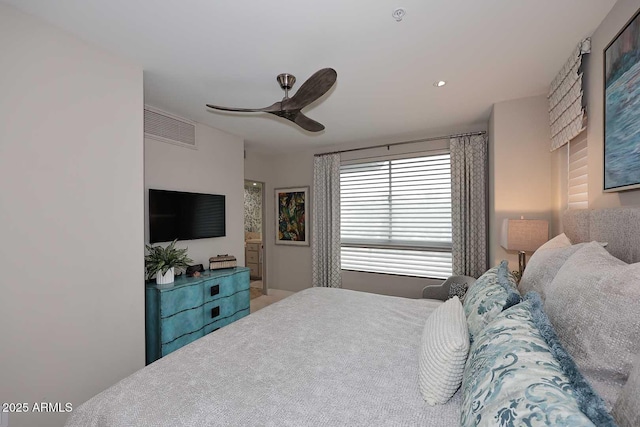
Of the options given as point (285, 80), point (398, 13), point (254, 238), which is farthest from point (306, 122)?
point (254, 238)

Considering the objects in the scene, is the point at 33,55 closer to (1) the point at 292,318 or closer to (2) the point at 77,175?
(2) the point at 77,175

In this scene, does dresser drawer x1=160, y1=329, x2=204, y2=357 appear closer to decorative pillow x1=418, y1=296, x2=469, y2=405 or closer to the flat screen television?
the flat screen television

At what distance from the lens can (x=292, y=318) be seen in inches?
74.4

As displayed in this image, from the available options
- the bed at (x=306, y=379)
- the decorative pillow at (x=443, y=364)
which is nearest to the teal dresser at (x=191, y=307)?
the bed at (x=306, y=379)

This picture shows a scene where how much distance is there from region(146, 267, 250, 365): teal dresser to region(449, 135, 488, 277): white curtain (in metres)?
2.84

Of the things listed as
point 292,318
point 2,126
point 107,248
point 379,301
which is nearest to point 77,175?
point 2,126

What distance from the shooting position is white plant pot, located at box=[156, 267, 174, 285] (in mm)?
2682

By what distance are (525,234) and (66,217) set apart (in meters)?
3.52

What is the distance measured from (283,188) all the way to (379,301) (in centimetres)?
322

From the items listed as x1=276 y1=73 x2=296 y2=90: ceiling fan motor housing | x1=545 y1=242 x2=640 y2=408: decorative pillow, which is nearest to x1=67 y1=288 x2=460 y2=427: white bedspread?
x1=545 y1=242 x2=640 y2=408: decorative pillow

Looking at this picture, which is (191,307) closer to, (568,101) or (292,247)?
(292,247)

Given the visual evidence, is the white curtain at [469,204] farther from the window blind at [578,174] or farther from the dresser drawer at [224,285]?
the dresser drawer at [224,285]

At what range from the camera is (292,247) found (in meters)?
4.95

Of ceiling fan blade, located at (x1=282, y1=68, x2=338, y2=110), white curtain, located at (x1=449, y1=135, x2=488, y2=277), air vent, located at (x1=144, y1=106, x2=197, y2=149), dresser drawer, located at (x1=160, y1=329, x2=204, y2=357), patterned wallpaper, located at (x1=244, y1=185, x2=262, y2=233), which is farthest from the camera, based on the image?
patterned wallpaper, located at (x1=244, y1=185, x2=262, y2=233)
